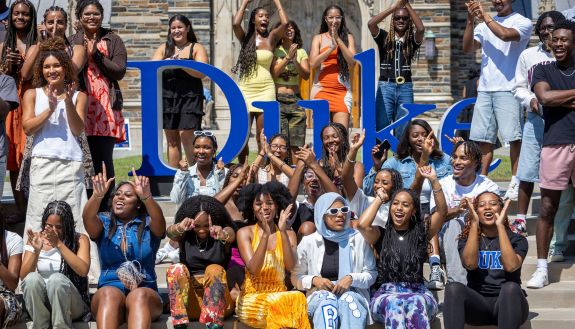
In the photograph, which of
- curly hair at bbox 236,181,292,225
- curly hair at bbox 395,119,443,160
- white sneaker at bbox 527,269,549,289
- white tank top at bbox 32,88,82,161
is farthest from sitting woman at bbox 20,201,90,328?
white sneaker at bbox 527,269,549,289

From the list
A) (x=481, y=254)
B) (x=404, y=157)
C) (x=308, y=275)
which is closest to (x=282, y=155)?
(x=404, y=157)

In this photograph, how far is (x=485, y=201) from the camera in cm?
749

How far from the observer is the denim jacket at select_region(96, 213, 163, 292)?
25.0ft

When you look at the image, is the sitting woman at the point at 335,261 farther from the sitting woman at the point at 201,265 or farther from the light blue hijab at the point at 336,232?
the sitting woman at the point at 201,265

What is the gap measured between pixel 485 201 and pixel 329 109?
296 centimetres

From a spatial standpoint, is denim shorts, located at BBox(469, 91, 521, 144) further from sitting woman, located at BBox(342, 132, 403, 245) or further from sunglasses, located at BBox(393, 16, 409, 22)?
sitting woman, located at BBox(342, 132, 403, 245)

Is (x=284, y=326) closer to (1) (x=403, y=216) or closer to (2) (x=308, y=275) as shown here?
(2) (x=308, y=275)

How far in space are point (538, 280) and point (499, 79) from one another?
2033 mm

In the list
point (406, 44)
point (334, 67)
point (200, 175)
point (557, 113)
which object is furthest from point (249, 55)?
point (557, 113)

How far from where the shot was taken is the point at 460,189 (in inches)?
324

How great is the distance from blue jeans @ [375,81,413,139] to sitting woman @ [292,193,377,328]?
9.15 ft

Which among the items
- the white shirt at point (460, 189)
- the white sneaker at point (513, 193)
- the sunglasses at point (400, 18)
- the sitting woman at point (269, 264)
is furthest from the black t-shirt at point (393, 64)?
the sitting woman at point (269, 264)

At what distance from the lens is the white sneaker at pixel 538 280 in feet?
26.7

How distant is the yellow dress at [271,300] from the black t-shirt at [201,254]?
9.1 inches
